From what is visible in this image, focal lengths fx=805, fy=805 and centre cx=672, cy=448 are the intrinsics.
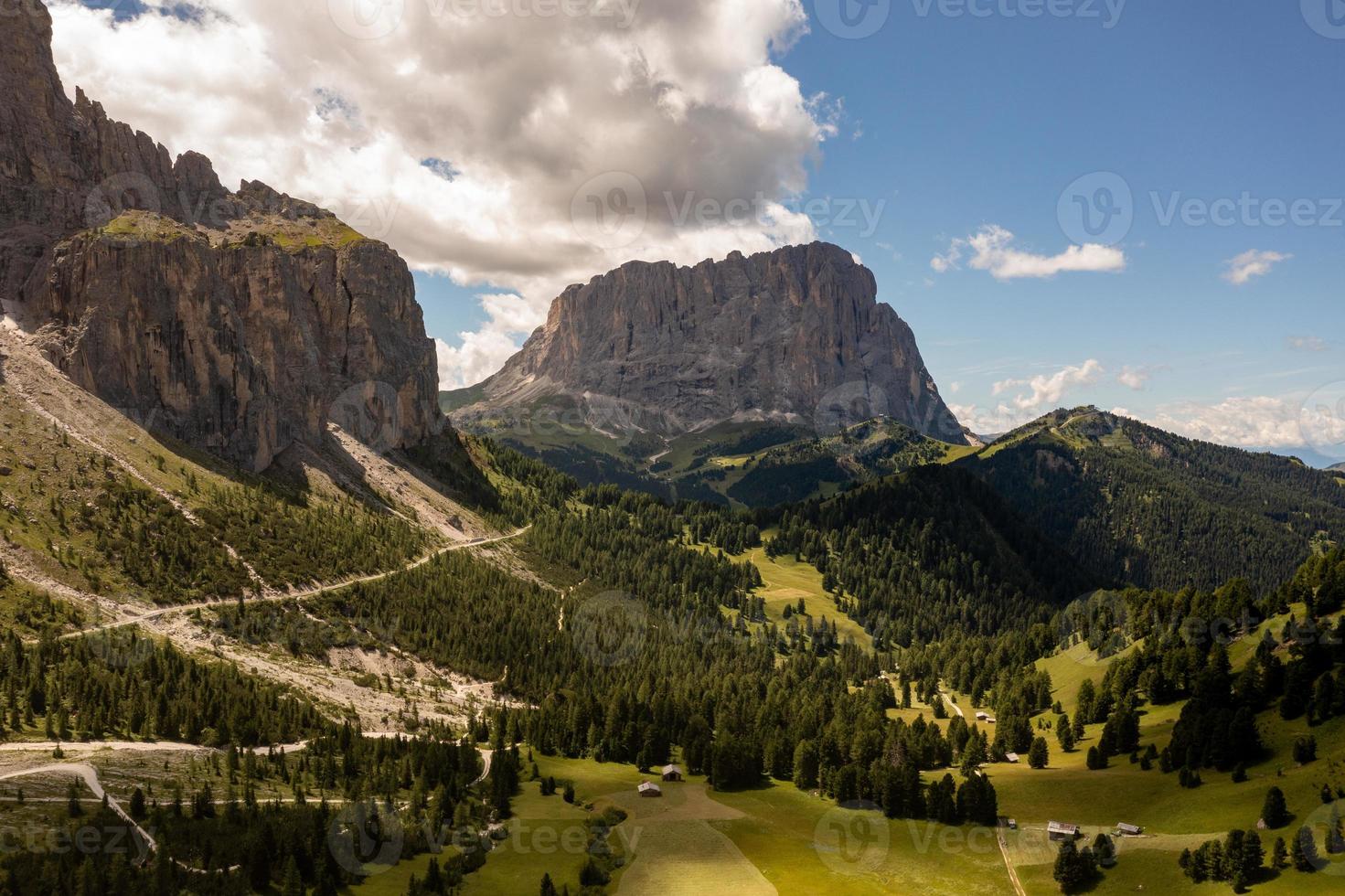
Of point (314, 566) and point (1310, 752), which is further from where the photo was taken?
point (314, 566)

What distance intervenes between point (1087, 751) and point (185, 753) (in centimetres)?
11150

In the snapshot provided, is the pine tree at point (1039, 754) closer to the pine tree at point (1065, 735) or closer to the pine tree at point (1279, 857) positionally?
the pine tree at point (1065, 735)

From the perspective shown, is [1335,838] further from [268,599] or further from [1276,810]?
[268,599]

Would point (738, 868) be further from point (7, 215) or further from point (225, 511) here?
point (7, 215)

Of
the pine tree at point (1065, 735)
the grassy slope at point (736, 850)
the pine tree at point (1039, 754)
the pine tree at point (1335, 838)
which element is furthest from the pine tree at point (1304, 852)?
the pine tree at point (1065, 735)

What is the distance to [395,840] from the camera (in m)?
79.5

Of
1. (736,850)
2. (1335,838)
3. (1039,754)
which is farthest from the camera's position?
(1039,754)

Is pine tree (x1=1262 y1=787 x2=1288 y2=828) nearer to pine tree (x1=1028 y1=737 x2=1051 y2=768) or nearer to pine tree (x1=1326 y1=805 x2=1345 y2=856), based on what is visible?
pine tree (x1=1326 y1=805 x2=1345 y2=856)

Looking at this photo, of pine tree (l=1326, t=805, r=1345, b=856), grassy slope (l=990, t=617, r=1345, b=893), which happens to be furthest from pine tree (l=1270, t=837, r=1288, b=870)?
pine tree (l=1326, t=805, r=1345, b=856)

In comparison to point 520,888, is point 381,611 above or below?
above

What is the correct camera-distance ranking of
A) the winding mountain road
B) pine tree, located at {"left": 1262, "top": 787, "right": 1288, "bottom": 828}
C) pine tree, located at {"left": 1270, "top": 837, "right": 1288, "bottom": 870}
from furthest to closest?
the winding mountain road < pine tree, located at {"left": 1262, "top": 787, "right": 1288, "bottom": 828} < pine tree, located at {"left": 1270, "top": 837, "right": 1288, "bottom": 870}

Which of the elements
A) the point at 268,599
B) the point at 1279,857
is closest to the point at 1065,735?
the point at 1279,857

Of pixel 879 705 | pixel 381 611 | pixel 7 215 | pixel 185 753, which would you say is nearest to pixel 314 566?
pixel 381 611

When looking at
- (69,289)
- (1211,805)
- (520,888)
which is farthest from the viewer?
(69,289)
